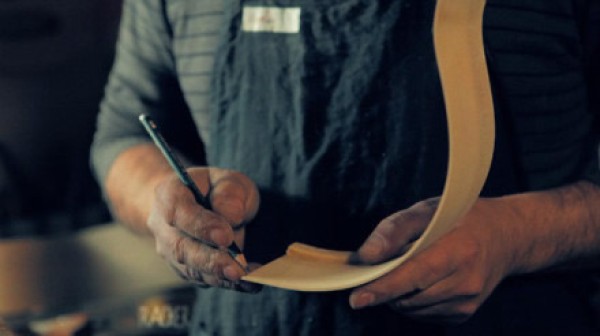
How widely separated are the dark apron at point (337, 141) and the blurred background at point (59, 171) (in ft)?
1.91

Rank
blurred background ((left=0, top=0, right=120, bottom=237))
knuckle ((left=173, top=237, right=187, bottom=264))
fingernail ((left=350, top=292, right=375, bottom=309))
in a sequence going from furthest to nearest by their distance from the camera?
blurred background ((left=0, top=0, right=120, bottom=237)) → knuckle ((left=173, top=237, right=187, bottom=264)) → fingernail ((left=350, top=292, right=375, bottom=309))

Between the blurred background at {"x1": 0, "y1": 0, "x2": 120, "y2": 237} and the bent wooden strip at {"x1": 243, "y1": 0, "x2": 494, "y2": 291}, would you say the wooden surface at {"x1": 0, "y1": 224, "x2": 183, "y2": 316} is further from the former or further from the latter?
the bent wooden strip at {"x1": 243, "y1": 0, "x2": 494, "y2": 291}

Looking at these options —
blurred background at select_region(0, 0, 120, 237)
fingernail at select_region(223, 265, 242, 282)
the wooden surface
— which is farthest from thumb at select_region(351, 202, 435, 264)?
blurred background at select_region(0, 0, 120, 237)

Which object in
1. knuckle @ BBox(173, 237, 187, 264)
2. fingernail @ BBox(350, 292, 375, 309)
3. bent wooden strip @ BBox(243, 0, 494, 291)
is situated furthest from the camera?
knuckle @ BBox(173, 237, 187, 264)

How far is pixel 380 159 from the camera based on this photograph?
3.21ft

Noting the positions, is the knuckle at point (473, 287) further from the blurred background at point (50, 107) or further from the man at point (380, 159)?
the blurred background at point (50, 107)

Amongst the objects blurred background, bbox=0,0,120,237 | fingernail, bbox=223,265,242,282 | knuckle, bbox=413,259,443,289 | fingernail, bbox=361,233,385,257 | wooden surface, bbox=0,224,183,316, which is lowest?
wooden surface, bbox=0,224,183,316

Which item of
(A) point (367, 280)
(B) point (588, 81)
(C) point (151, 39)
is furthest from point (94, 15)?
(A) point (367, 280)

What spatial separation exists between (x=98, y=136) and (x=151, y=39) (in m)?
0.18

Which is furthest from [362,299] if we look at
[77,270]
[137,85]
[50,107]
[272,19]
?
[50,107]

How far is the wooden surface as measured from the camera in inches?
61.5

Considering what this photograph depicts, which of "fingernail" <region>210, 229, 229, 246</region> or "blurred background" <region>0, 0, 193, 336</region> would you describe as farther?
"blurred background" <region>0, 0, 193, 336</region>

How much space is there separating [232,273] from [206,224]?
0.19 feet

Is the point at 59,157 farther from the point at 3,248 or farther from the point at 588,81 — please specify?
the point at 588,81
